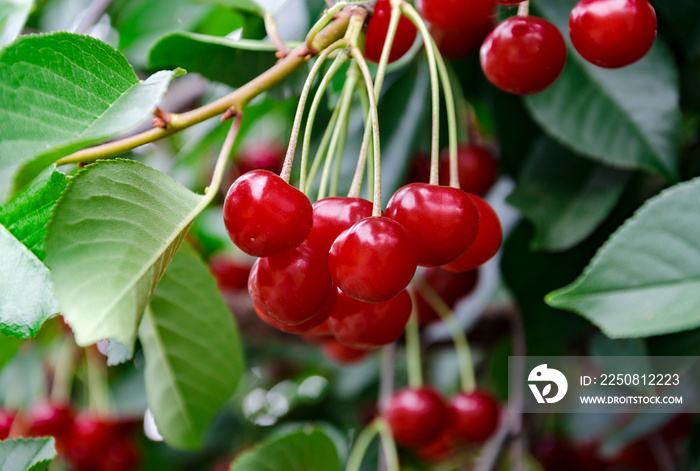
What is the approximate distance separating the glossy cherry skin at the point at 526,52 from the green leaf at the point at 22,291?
0.49 metres

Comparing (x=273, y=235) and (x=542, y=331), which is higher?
(x=273, y=235)

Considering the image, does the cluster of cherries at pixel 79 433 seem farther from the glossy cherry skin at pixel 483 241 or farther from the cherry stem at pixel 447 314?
the glossy cherry skin at pixel 483 241

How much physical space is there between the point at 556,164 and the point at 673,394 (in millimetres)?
612

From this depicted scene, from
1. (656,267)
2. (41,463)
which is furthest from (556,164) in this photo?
(41,463)

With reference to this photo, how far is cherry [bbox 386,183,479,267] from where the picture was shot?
53cm

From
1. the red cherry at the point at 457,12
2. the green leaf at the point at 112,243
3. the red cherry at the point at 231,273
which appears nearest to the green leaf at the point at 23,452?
the green leaf at the point at 112,243

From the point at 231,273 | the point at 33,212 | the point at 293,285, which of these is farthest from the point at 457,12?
the point at 231,273

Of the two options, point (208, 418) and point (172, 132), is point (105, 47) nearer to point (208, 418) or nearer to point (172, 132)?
point (172, 132)

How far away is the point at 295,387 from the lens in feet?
7.50

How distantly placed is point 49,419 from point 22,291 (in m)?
1.00
